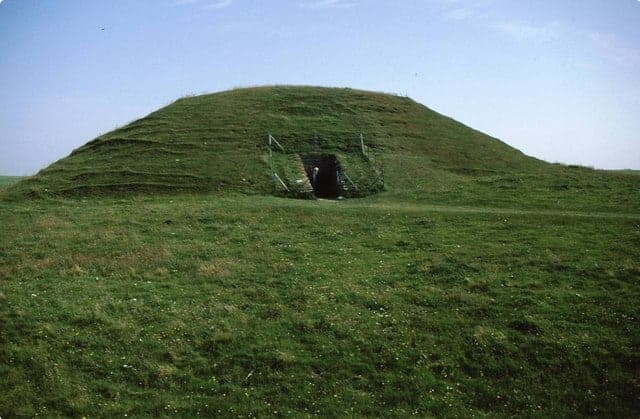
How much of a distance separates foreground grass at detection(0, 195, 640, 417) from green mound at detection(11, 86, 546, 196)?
11090mm

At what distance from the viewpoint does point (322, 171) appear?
40.5 metres

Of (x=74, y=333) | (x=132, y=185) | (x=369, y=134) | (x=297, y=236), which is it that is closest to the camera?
(x=74, y=333)

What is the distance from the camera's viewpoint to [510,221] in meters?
26.0

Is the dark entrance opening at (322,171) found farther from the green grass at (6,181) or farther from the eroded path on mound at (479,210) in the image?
the green grass at (6,181)

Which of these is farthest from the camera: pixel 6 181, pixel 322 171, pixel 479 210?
pixel 6 181

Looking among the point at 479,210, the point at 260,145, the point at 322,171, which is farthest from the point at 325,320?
the point at 260,145

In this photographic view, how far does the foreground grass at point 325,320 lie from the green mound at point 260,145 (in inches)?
437

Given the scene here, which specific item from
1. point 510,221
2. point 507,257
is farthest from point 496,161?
point 507,257

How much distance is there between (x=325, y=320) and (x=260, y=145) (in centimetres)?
2697

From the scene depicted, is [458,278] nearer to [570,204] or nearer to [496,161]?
[570,204]

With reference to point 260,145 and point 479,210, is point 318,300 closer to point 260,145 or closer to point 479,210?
point 479,210

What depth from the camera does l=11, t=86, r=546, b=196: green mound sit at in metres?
36.3

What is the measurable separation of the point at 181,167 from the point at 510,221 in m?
23.2

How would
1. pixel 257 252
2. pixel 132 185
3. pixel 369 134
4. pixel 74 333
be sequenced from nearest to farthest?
pixel 74 333 < pixel 257 252 < pixel 132 185 < pixel 369 134
